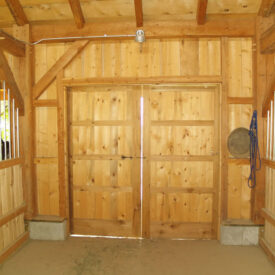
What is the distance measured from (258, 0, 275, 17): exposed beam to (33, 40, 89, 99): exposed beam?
2.40 m

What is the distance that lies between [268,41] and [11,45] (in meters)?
3.37

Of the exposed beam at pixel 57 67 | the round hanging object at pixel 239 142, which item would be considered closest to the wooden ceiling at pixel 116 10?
the exposed beam at pixel 57 67

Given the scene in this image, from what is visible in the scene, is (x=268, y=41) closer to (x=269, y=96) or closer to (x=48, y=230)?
(x=269, y=96)

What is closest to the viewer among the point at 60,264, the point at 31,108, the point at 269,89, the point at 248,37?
the point at 60,264

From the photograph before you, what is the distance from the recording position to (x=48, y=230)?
339 cm

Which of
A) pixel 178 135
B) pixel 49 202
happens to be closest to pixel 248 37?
pixel 178 135

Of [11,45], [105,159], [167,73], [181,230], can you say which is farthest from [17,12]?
[181,230]

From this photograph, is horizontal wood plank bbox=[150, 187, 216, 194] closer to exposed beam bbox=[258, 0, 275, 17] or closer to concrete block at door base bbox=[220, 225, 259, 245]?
concrete block at door base bbox=[220, 225, 259, 245]

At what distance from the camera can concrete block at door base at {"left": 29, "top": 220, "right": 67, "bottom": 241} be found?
133 inches

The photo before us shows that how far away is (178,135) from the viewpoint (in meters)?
3.43

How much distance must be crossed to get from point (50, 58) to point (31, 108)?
80 centimetres

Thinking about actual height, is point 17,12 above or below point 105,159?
above

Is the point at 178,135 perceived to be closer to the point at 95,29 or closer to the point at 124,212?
the point at 124,212

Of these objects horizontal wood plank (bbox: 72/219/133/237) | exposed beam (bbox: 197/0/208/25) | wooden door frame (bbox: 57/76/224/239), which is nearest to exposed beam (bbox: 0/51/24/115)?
wooden door frame (bbox: 57/76/224/239)
